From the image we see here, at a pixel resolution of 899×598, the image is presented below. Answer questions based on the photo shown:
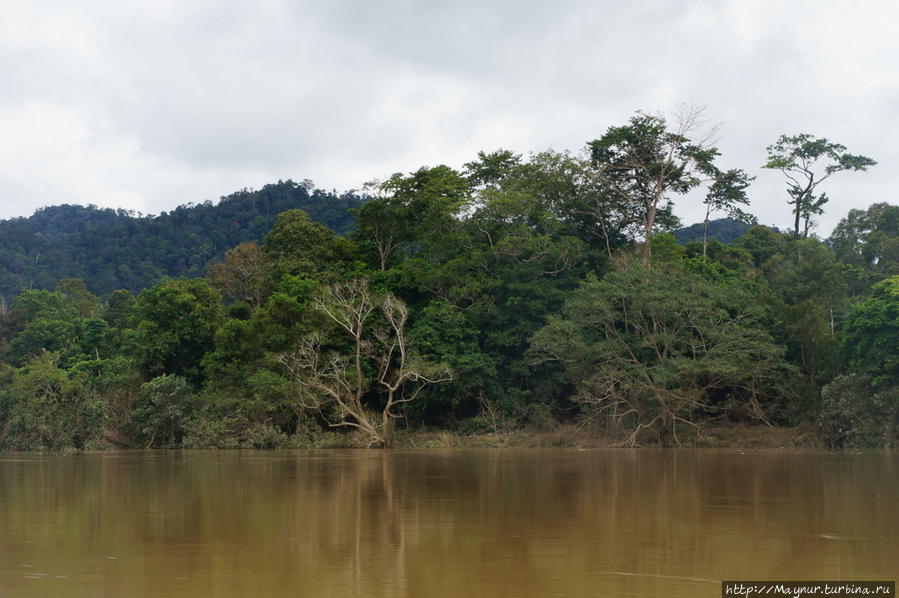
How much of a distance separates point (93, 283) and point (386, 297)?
181ft

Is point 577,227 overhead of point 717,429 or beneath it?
overhead

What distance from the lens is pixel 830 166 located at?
5500cm

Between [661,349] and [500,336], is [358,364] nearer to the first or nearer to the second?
[500,336]

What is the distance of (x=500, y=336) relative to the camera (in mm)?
37844

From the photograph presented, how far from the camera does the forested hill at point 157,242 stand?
3238 inches

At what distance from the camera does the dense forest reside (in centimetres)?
3344

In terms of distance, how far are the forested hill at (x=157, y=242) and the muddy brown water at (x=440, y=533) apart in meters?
61.8

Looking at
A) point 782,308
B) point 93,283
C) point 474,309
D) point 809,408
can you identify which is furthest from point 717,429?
point 93,283

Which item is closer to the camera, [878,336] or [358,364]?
[878,336]

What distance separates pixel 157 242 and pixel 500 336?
56971mm

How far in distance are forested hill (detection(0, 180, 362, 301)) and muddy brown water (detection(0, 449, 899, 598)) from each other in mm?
61803

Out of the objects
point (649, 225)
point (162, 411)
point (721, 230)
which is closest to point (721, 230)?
point (721, 230)

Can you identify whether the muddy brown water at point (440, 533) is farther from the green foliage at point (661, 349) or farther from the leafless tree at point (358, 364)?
the leafless tree at point (358, 364)

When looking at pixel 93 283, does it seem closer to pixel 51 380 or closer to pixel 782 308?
pixel 51 380
